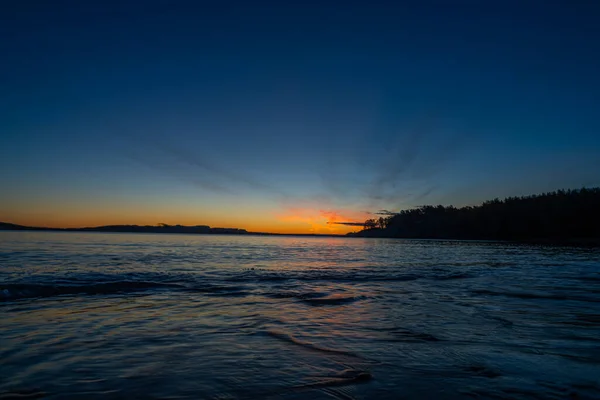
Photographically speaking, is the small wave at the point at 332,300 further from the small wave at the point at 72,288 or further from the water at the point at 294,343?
the small wave at the point at 72,288

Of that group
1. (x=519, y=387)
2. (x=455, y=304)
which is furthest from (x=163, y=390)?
(x=455, y=304)

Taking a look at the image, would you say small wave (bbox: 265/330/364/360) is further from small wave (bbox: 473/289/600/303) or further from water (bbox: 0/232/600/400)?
small wave (bbox: 473/289/600/303)

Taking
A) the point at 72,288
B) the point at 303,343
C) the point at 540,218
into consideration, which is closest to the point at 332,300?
the point at 303,343

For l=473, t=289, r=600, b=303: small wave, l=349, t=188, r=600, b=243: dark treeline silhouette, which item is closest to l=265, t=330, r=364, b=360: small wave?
l=473, t=289, r=600, b=303: small wave

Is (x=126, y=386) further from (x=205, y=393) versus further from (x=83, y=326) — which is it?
(x=83, y=326)

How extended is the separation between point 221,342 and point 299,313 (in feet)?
10.9

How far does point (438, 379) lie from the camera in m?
4.78

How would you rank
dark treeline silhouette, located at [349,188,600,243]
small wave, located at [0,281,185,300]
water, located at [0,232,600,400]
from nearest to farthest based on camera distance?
water, located at [0,232,600,400] < small wave, located at [0,281,185,300] < dark treeline silhouette, located at [349,188,600,243]

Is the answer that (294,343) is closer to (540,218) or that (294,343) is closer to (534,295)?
(534,295)

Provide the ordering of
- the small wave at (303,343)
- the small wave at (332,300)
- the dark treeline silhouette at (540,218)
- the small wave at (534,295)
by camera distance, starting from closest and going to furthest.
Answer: the small wave at (303,343)
the small wave at (332,300)
the small wave at (534,295)
the dark treeline silhouette at (540,218)

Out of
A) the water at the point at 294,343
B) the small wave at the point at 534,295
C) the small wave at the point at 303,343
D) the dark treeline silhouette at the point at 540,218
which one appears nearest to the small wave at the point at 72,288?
the water at the point at 294,343

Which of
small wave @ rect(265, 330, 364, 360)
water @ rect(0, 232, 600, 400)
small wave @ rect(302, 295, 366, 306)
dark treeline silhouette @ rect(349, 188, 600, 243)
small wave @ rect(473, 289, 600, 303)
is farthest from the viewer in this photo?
dark treeline silhouette @ rect(349, 188, 600, 243)

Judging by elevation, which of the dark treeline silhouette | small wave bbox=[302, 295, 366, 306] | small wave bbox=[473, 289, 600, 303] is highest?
the dark treeline silhouette

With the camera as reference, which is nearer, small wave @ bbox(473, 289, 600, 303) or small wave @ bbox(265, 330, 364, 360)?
small wave @ bbox(265, 330, 364, 360)
